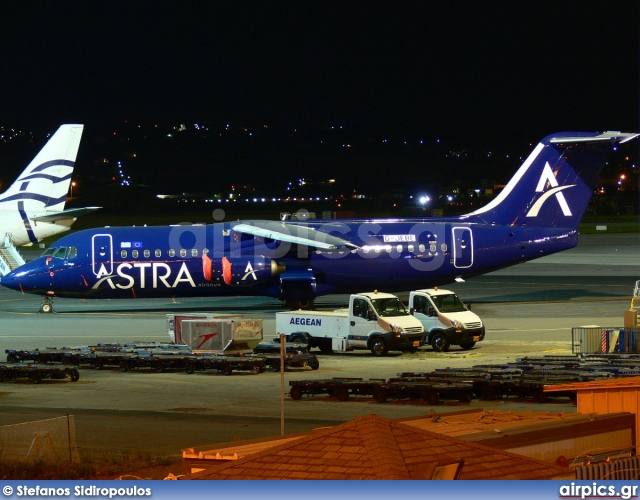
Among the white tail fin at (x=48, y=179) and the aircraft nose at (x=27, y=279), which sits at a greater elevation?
the white tail fin at (x=48, y=179)

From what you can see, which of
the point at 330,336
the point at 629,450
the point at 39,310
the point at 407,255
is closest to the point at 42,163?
the point at 39,310

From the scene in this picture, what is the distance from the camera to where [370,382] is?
26.7 metres

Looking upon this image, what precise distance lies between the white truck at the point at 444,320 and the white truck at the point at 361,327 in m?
0.66

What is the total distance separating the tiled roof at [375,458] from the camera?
995 cm

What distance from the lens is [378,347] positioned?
34.6 metres

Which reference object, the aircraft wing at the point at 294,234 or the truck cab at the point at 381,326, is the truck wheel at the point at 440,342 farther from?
the aircraft wing at the point at 294,234

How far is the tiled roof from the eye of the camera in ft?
32.6

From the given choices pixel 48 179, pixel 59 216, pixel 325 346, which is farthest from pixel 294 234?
pixel 48 179

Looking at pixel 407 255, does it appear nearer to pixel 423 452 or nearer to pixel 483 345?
pixel 483 345

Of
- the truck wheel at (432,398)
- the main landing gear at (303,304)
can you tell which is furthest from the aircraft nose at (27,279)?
the truck wheel at (432,398)

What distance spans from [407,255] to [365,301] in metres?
12.8

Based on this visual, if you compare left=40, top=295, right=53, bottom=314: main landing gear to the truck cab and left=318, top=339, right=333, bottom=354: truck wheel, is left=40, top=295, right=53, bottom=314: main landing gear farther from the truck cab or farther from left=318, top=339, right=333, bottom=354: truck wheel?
the truck cab

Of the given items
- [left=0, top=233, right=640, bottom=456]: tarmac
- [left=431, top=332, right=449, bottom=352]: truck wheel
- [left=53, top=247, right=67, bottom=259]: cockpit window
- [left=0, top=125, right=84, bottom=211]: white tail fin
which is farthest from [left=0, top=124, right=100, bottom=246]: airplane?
[left=431, top=332, right=449, bottom=352]: truck wheel

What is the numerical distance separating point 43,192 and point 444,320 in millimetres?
29907
